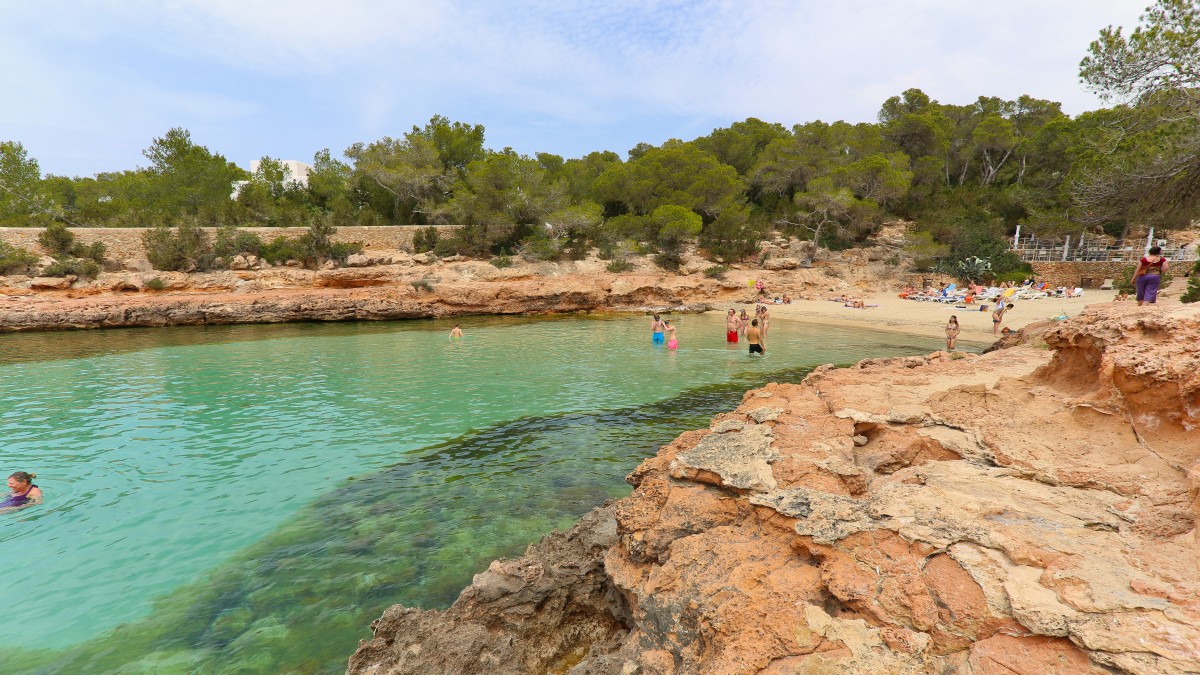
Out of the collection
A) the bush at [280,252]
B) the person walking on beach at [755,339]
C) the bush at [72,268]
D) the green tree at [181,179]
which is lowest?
the person walking on beach at [755,339]

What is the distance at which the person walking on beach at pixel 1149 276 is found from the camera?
25.3 ft

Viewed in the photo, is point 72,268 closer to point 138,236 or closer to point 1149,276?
point 138,236

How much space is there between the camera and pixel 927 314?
2502 centimetres

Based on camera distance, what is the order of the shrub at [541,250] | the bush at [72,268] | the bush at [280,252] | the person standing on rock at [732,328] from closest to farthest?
the person standing on rock at [732,328]
the bush at [72,268]
the bush at [280,252]
the shrub at [541,250]

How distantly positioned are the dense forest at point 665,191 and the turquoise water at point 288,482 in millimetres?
21668

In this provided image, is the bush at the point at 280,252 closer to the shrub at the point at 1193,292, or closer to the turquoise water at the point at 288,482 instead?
the turquoise water at the point at 288,482

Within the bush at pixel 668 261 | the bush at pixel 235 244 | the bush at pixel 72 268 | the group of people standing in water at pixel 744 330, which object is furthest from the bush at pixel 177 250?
the group of people standing in water at pixel 744 330

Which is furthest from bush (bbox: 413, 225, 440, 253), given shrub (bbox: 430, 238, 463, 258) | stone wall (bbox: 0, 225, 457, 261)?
stone wall (bbox: 0, 225, 457, 261)

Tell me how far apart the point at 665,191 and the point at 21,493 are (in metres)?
37.4

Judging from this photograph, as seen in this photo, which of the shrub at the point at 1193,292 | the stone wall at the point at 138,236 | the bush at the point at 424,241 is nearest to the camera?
the shrub at the point at 1193,292

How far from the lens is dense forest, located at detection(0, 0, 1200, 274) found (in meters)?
Result: 34.8

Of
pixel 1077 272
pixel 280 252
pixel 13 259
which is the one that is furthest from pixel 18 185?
pixel 1077 272

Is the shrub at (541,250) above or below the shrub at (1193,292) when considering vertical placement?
above

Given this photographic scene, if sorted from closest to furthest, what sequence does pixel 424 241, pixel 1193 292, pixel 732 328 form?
pixel 1193 292, pixel 732 328, pixel 424 241
